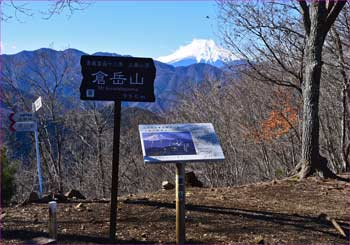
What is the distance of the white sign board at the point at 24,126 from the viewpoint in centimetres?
858

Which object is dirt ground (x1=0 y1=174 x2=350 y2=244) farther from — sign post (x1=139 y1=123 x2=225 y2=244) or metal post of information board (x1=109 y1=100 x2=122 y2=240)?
sign post (x1=139 y1=123 x2=225 y2=244)

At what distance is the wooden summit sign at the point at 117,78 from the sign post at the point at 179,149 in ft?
1.23

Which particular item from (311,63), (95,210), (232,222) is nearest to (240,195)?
(232,222)

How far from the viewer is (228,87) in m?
27.2

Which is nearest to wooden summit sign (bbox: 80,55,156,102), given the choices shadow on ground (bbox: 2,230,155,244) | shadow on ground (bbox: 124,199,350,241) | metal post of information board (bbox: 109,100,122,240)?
metal post of information board (bbox: 109,100,122,240)

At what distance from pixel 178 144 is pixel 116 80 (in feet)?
2.94

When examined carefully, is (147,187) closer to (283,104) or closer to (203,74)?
(203,74)

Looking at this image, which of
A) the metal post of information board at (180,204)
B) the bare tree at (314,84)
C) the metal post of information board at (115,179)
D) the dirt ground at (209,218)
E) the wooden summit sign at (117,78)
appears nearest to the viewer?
the metal post of information board at (180,204)

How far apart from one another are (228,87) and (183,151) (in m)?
23.1

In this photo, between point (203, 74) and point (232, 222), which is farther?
point (203, 74)

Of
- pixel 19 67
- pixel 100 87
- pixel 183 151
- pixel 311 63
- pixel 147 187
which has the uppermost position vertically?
pixel 19 67

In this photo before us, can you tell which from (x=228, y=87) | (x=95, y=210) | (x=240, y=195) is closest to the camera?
(x=95, y=210)

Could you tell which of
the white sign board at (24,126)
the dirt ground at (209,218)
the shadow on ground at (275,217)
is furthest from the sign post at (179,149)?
the white sign board at (24,126)

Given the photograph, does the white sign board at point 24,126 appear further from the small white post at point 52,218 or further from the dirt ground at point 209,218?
the small white post at point 52,218
